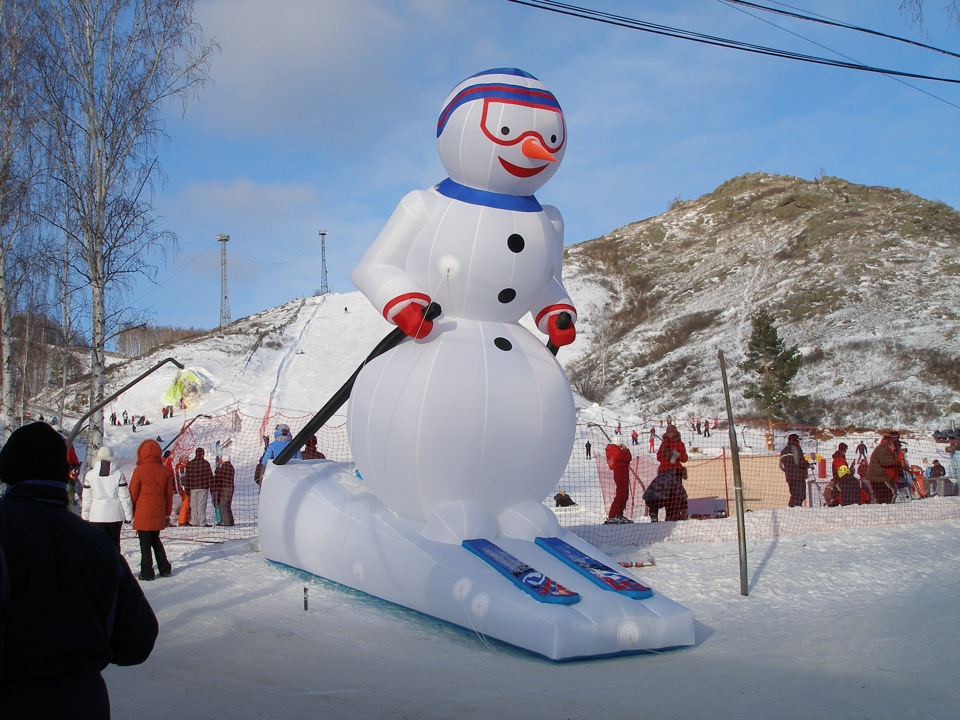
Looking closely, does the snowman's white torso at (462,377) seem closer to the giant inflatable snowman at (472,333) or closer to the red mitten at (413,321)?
the giant inflatable snowman at (472,333)

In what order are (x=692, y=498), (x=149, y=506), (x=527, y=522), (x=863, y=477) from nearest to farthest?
1. (x=527, y=522)
2. (x=149, y=506)
3. (x=863, y=477)
4. (x=692, y=498)

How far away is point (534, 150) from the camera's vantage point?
25.3ft

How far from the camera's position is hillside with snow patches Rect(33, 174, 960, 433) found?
39669mm

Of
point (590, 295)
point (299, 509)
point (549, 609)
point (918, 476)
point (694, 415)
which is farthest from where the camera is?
point (590, 295)

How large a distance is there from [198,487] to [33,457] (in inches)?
463

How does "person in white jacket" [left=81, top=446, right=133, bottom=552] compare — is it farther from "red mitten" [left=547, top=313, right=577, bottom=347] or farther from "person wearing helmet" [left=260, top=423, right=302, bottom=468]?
"red mitten" [left=547, top=313, right=577, bottom=347]

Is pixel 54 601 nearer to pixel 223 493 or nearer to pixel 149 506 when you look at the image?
pixel 149 506

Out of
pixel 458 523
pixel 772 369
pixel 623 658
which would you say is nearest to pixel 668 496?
pixel 458 523

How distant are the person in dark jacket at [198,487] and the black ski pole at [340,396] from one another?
5125 millimetres

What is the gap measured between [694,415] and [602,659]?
37.7m

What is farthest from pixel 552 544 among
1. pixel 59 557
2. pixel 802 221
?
pixel 802 221

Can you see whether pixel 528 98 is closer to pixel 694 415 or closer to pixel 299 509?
pixel 299 509

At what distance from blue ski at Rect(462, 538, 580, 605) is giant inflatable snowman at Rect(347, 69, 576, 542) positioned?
26cm

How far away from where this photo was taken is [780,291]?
55625mm
